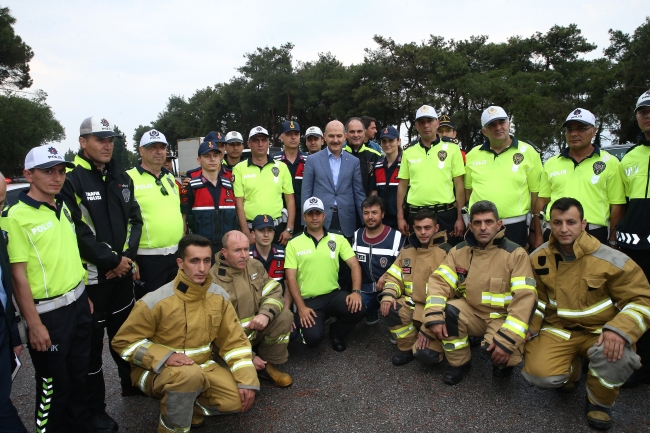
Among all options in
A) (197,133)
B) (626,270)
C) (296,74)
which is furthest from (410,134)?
(197,133)

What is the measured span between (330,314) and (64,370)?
2517mm

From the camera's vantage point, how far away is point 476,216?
3.64 metres

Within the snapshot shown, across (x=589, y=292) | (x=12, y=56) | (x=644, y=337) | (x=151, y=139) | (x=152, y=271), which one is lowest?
(x=644, y=337)

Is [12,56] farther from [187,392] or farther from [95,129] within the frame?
[187,392]

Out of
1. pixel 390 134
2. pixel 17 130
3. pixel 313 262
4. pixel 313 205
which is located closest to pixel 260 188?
pixel 313 205

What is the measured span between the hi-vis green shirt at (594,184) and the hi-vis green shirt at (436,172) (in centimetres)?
112

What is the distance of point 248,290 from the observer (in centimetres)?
390

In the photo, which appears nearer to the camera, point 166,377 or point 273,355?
point 166,377

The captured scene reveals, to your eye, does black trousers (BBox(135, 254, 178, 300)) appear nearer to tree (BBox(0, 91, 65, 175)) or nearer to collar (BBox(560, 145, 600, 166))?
collar (BBox(560, 145, 600, 166))

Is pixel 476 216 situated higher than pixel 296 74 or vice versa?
pixel 296 74

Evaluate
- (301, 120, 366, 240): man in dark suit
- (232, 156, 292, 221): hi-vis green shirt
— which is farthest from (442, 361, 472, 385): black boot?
(232, 156, 292, 221): hi-vis green shirt

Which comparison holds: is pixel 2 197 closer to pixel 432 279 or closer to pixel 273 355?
pixel 273 355

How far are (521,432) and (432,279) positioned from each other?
4.45ft

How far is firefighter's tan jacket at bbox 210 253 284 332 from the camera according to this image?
3822 mm
